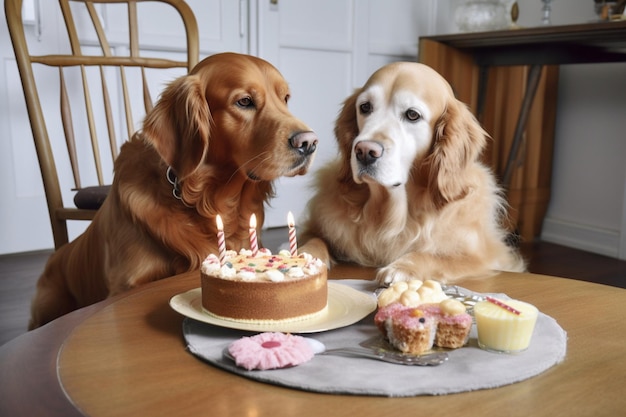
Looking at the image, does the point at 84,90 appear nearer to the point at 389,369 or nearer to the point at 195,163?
the point at 195,163

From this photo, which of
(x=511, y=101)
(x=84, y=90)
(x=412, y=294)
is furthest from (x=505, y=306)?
(x=511, y=101)

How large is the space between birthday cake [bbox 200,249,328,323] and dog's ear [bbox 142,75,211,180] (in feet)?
1.91

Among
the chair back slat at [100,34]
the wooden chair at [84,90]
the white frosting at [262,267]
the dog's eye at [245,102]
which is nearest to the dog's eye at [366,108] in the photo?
the dog's eye at [245,102]

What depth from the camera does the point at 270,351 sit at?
0.81m

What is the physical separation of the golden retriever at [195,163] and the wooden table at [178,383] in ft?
1.60

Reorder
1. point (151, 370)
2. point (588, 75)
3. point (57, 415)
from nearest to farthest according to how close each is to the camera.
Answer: point (57, 415) < point (151, 370) < point (588, 75)

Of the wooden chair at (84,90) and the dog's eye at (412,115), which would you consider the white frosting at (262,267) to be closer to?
the dog's eye at (412,115)

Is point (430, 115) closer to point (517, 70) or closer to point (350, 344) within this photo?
point (350, 344)

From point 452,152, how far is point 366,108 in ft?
0.81

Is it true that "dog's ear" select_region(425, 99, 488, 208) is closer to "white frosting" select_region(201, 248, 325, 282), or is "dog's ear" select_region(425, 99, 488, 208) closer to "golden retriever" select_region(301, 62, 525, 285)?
"golden retriever" select_region(301, 62, 525, 285)

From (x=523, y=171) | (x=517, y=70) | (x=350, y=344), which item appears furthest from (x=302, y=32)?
(x=350, y=344)

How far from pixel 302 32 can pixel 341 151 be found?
2694 mm

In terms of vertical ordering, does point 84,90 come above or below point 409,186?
above

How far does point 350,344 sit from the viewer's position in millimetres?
910
